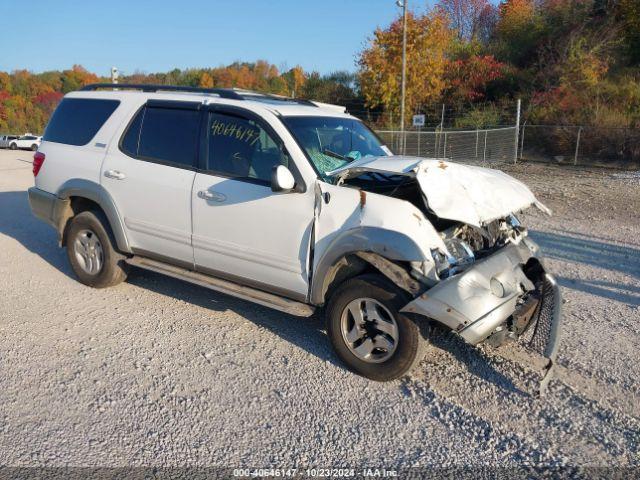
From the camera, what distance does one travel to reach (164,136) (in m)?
5.03

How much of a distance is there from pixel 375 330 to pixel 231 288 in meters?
1.35

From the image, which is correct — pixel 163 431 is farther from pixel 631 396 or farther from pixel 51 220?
pixel 51 220

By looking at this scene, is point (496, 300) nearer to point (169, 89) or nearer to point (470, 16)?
point (169, 89)

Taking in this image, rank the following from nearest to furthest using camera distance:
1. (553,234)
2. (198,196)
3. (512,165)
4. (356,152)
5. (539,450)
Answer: (539,450), (198,196), (356,152), (553,234), (512,165)

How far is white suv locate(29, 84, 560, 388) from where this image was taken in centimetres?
370

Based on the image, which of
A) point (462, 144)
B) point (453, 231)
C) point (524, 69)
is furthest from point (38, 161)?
point (524, 69)

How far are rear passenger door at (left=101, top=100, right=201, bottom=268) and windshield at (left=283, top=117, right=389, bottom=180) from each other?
3.29 feet

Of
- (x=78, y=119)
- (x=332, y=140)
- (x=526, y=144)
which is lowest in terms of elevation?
(x=526, y=144)

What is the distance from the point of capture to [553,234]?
843 cm

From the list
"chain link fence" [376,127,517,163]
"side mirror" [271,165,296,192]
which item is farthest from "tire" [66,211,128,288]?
"chain link fence" [376,127,517,163]

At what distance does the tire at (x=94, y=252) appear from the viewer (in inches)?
216

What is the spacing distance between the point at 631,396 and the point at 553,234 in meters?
5.14

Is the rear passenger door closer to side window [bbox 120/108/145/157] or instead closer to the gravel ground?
side window [bbox 120/108/145/157]

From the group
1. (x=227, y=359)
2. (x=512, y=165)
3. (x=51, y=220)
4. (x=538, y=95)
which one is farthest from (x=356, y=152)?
(x=538, y=95)
